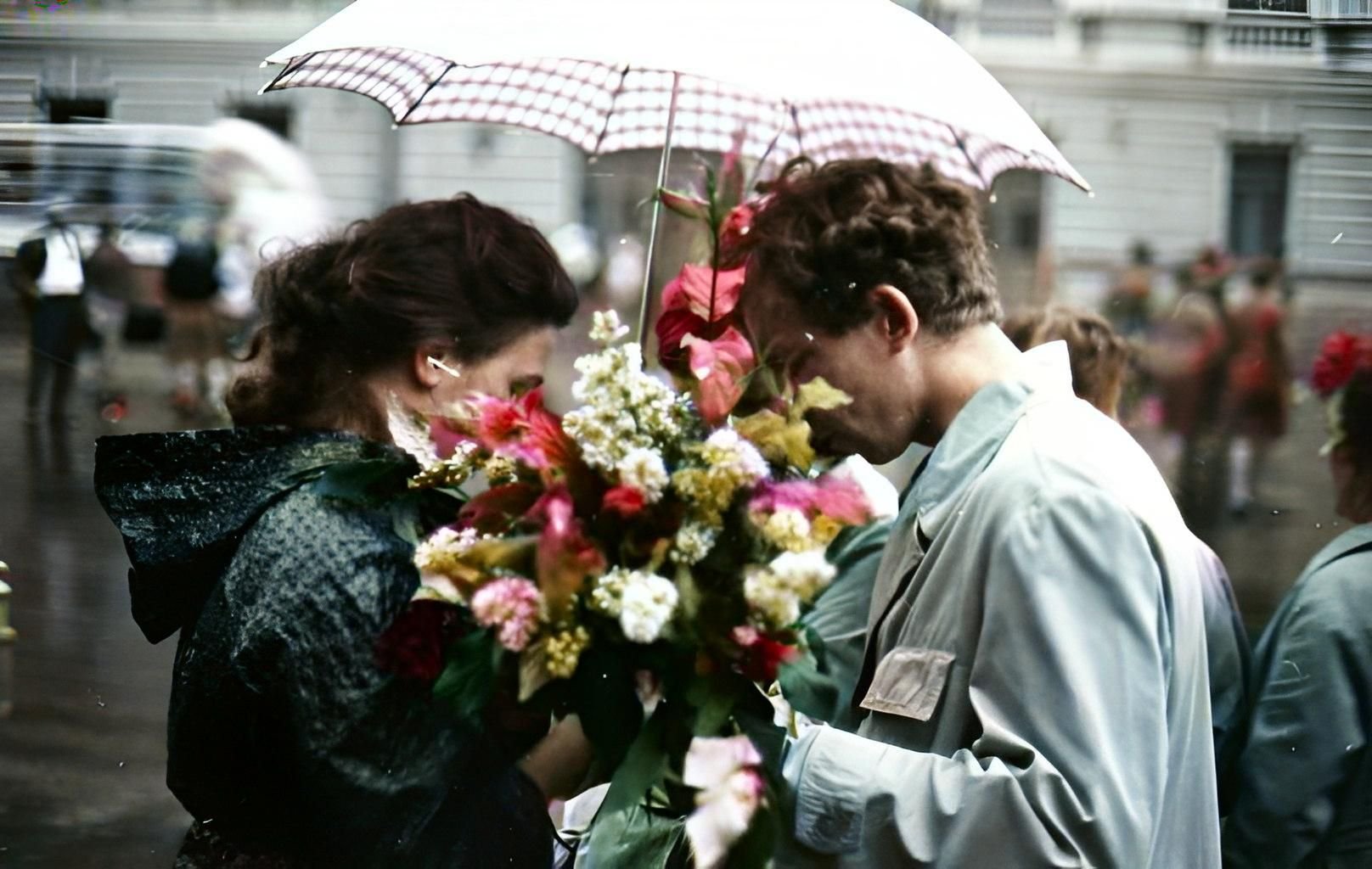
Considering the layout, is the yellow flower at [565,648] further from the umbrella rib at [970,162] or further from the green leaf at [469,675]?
the umbrella rib at [970,162]

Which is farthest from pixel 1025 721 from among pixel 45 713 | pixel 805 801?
pixel 45 713

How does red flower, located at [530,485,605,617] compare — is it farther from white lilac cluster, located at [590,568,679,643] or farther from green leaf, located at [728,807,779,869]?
green leaf, located at [728,807,779,869]

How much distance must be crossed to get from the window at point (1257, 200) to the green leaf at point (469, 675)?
12.1 meters

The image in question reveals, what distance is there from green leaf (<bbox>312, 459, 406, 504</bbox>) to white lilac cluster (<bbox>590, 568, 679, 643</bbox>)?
48 centimetres

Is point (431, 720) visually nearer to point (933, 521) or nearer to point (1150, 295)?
point (933, 521)

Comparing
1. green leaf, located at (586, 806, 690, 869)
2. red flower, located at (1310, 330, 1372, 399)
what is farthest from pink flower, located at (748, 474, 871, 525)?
red flower, located at (1310, 330, 1372, 399)

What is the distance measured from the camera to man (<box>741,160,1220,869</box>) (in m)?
1.70

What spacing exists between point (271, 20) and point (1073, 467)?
A: 36.1 feet

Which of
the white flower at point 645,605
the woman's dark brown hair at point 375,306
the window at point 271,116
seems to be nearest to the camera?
the white flower at point 645,605

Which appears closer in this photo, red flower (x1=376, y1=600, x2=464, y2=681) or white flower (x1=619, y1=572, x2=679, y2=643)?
white flower (x1=619, y1=572, x2=679, y2=643)

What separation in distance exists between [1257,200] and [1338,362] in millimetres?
11396

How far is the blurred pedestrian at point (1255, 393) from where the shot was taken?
10.1 m

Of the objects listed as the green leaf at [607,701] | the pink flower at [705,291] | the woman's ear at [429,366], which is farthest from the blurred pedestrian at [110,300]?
the green leaf at [607,701]

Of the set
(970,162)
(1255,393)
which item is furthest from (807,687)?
(1255,393)
